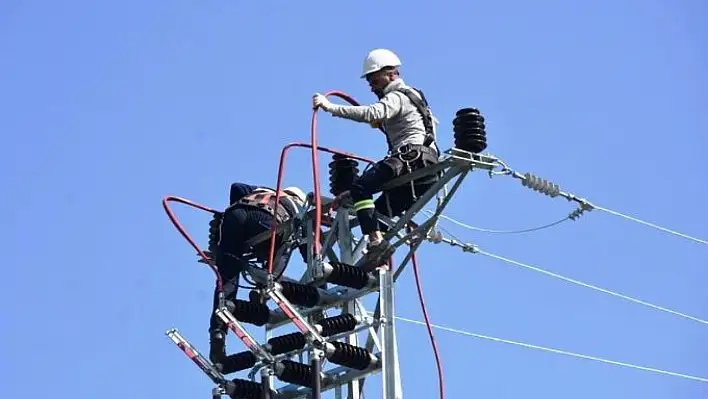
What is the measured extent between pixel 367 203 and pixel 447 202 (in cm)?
62

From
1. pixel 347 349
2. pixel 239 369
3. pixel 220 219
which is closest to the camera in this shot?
pixel 347 349

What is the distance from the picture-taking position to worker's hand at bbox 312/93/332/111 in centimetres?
1352

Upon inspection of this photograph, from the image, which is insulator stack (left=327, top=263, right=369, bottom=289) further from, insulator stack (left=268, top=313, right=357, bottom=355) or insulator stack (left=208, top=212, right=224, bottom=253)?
insulator stack (left=208, top=212, right=224, bottom=253)

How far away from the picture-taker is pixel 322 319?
13.8 metres

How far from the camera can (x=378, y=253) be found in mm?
13523

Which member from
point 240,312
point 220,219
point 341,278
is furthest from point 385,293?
point 220,219

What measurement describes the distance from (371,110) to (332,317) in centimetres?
162

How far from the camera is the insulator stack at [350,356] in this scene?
13.0 metres

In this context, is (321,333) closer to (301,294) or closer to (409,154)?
(301,294)

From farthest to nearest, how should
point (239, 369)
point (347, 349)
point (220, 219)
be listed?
point (220, 219) → point (239, 369) → point (347, 349)

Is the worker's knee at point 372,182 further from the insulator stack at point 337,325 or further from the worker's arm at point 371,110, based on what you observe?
the insulator stack at point 337,325

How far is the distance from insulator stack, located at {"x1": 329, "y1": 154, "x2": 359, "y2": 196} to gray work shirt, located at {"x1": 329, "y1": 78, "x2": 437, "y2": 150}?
570 mm

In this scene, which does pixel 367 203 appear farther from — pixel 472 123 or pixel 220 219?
pixel 220 219

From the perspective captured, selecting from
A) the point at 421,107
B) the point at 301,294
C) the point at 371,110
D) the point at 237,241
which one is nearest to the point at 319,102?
the point at 371,110
